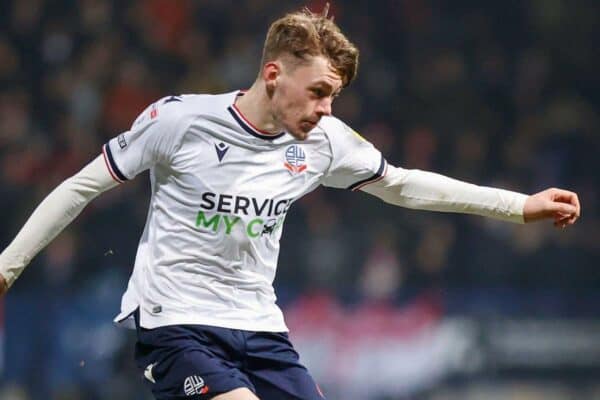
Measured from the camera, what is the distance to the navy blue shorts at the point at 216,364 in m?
3.85

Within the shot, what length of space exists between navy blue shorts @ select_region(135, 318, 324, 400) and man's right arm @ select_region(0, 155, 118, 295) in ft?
1.48

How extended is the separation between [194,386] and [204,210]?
0.58 metres

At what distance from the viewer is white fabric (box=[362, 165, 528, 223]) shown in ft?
14.2

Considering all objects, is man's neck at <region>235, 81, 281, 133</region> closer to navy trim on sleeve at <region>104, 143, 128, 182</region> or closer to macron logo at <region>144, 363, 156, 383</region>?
navy trim on sleeve at <region>104, 143, 128, 182</region>

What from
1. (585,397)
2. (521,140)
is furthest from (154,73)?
(585,397)

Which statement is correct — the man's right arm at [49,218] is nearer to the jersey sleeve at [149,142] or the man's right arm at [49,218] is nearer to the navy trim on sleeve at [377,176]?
Result: the jersey sleeve at [149,142]

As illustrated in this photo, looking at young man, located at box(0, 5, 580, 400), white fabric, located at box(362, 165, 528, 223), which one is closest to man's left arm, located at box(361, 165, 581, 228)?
white fabric, located at box(362, 165, 528, 223)

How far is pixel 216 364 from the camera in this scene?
3875 millimetres

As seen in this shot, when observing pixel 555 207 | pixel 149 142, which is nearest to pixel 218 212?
pixel 149 142

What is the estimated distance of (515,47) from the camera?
36.8ft

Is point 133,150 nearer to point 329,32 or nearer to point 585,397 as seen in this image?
point 329,32

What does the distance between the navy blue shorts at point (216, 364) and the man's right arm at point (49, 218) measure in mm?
450

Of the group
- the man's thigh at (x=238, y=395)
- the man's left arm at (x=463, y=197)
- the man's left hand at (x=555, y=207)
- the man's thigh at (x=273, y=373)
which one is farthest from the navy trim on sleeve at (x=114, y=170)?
the man's left hand at (x=555, y=207)

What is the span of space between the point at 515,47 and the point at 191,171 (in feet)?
25.4
